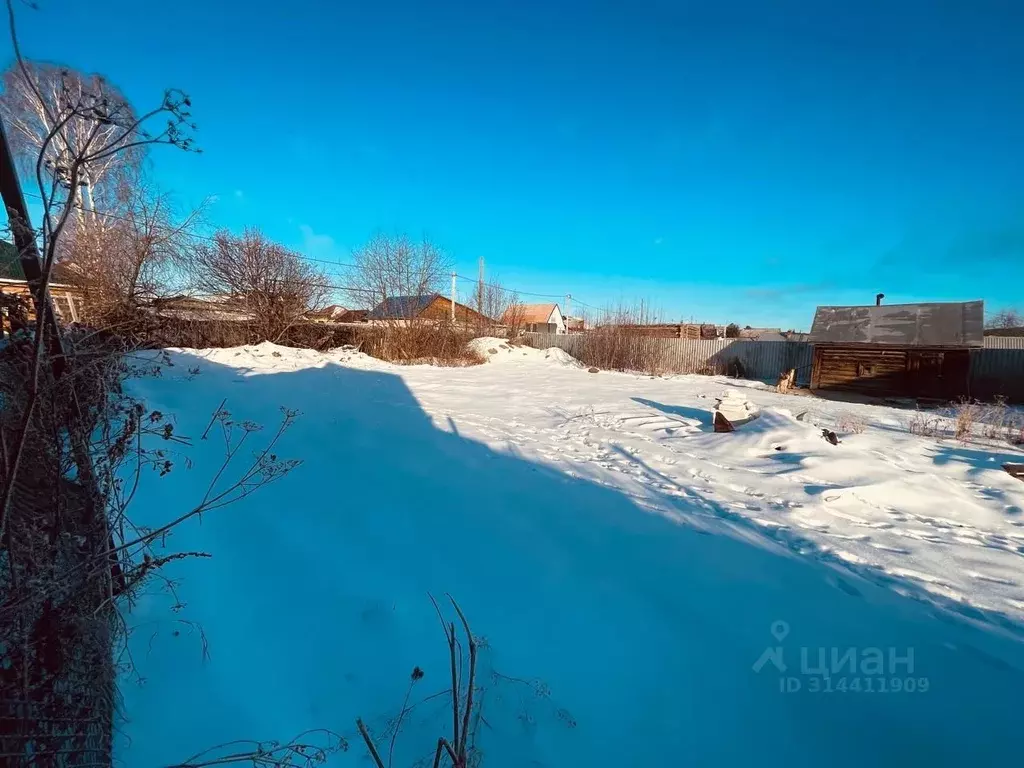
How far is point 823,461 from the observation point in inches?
183

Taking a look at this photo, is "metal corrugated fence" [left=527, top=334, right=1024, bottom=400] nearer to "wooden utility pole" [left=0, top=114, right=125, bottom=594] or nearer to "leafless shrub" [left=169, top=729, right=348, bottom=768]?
"leafless shrub" [left=169, top=729, right=348, bottom=768]

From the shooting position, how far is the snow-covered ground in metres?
1.86

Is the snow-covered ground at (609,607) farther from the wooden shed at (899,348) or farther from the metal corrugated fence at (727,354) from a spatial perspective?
the metal corrugated fence at (727,354)

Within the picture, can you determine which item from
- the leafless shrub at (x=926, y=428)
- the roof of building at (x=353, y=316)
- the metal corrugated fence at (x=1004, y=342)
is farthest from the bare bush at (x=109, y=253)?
the metal corrugated fence at (x=1004, y=342)

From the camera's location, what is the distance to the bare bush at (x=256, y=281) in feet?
44.7

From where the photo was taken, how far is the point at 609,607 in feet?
8.35

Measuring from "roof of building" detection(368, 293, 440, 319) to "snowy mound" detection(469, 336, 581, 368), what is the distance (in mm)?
2576

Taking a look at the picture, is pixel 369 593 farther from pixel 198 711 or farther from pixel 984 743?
pixel 984 743

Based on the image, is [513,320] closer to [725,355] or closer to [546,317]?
[725,355]

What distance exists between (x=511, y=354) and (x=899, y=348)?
13.3m

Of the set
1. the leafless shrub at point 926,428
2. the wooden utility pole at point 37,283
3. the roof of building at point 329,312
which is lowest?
the leafless shrub at point 926,428

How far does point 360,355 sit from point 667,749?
1311 centimetres

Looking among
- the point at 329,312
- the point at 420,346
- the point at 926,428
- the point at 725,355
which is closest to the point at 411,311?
the point at 420,346

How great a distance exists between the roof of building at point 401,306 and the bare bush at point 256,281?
3881 mm
